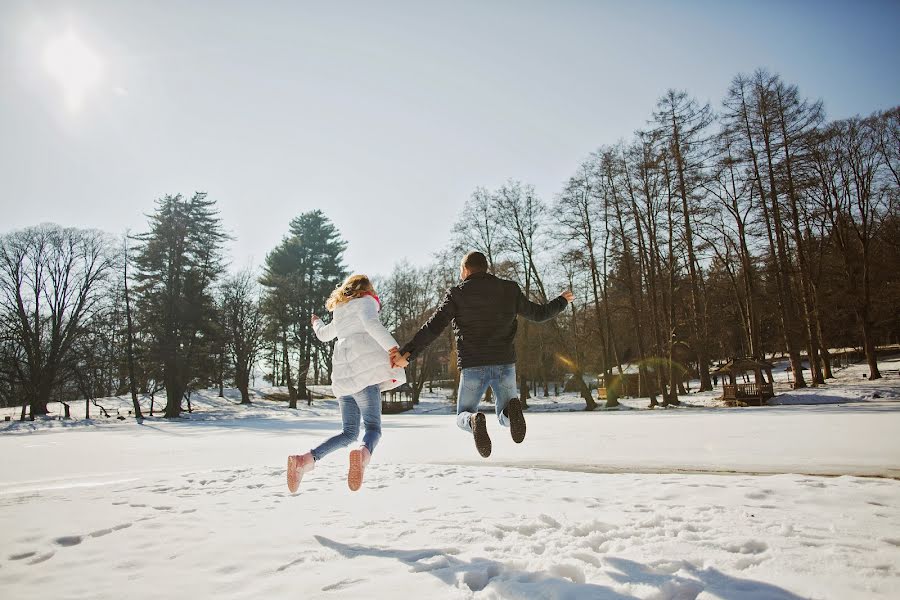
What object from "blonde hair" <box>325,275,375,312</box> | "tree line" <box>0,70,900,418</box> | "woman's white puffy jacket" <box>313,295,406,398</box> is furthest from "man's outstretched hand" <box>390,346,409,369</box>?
"tree line" <box>0,70,900,418</box>

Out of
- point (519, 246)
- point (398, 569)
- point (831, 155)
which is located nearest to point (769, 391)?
point (831, 155)

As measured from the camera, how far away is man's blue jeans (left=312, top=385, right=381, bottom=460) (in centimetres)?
439

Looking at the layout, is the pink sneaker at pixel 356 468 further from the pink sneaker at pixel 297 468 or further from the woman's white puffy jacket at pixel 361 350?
the woman's white puffy jacket at pixel 361 350

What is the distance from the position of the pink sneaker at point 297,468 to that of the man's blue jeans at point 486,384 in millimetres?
1437

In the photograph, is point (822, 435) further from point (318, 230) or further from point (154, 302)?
point (318, 230)

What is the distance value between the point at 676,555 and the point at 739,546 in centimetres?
49

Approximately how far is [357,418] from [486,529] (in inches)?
59.6

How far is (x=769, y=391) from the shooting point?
2302 cm

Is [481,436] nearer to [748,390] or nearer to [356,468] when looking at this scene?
[356,468]

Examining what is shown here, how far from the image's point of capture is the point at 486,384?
15.8 feet

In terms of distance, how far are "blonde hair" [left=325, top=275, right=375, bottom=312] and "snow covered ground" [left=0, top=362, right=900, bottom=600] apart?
2015 mm

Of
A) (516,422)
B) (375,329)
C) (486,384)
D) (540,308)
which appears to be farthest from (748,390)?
(375,329)

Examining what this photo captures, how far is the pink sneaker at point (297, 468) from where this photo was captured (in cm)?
422

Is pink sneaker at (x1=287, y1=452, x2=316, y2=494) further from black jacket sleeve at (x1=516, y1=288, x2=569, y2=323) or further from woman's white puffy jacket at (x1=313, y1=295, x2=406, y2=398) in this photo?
black jacket sleeve at (x1=516, y1=288, x2=569, y2=323)
